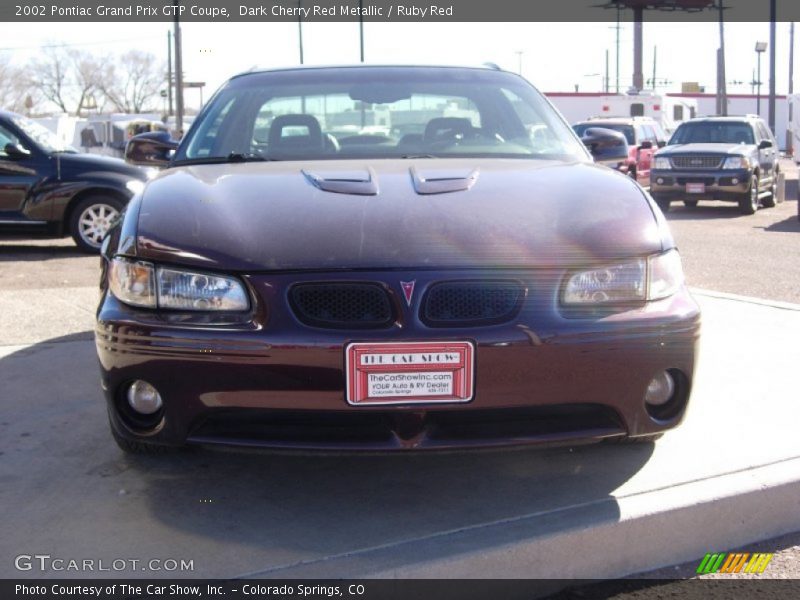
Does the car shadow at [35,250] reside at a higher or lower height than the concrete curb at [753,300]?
higher

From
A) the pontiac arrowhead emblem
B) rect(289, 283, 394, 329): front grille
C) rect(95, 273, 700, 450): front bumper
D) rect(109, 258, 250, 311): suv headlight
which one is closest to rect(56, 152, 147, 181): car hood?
rect(109, 258, 250, 311): suv headlight

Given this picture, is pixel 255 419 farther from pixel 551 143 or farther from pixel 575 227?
pixel 551 143

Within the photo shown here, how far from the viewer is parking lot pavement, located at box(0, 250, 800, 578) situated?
303cm

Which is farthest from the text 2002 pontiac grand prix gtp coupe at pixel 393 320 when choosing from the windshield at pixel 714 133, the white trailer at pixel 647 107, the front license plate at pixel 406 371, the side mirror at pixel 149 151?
the white trailer at pixel 647 107

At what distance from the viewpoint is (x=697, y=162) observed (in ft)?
59.2

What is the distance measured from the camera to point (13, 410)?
4.49 metres

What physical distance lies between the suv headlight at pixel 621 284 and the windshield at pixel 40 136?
30.4 ft

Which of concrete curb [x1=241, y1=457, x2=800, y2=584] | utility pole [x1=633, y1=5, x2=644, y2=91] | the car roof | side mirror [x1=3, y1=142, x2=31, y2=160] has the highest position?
utility pole [x1=633, y1=5, x2=644, y2=91]

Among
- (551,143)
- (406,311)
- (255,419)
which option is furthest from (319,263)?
(551,143)

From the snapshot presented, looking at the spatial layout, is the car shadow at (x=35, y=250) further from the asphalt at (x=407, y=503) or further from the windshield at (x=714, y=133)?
the windshield at (x=714, y=133)

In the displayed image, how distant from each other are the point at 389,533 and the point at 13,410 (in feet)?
7.01

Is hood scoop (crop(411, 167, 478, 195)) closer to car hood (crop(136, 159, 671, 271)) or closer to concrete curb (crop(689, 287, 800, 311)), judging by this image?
car hood (crop(136, 159, 671, 271))

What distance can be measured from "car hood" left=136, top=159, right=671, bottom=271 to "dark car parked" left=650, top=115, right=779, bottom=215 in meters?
14.7

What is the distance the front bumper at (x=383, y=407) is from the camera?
119 inches
